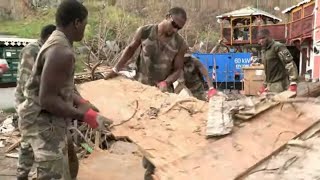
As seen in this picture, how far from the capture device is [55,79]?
3.22m

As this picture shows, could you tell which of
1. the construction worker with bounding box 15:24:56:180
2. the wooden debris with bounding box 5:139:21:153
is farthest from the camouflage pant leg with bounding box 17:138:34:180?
the wooden debris with bounding box 5:139:21:153

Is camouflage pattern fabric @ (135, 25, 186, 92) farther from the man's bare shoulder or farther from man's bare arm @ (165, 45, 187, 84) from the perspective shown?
the man's bare shoulder

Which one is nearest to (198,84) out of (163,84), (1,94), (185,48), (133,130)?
(185,48)

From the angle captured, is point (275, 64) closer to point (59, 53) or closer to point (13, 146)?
point (13, 146)

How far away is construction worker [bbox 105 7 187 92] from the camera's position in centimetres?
547

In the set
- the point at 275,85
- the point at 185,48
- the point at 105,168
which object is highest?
the point at 185,48

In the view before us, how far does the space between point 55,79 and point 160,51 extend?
8.42ft

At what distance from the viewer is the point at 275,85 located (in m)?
7.68

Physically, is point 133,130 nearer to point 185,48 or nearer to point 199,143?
point 199,143

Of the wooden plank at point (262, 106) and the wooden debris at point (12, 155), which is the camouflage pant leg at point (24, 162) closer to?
the wooden debris at point (12, 155)

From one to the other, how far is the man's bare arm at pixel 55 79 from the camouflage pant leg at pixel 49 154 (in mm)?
215

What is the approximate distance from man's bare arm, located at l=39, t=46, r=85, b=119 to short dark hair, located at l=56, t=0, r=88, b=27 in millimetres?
284

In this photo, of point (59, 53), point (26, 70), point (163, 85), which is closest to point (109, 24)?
point (163, 85)

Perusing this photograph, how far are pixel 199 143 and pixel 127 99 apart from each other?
1.41 meters
